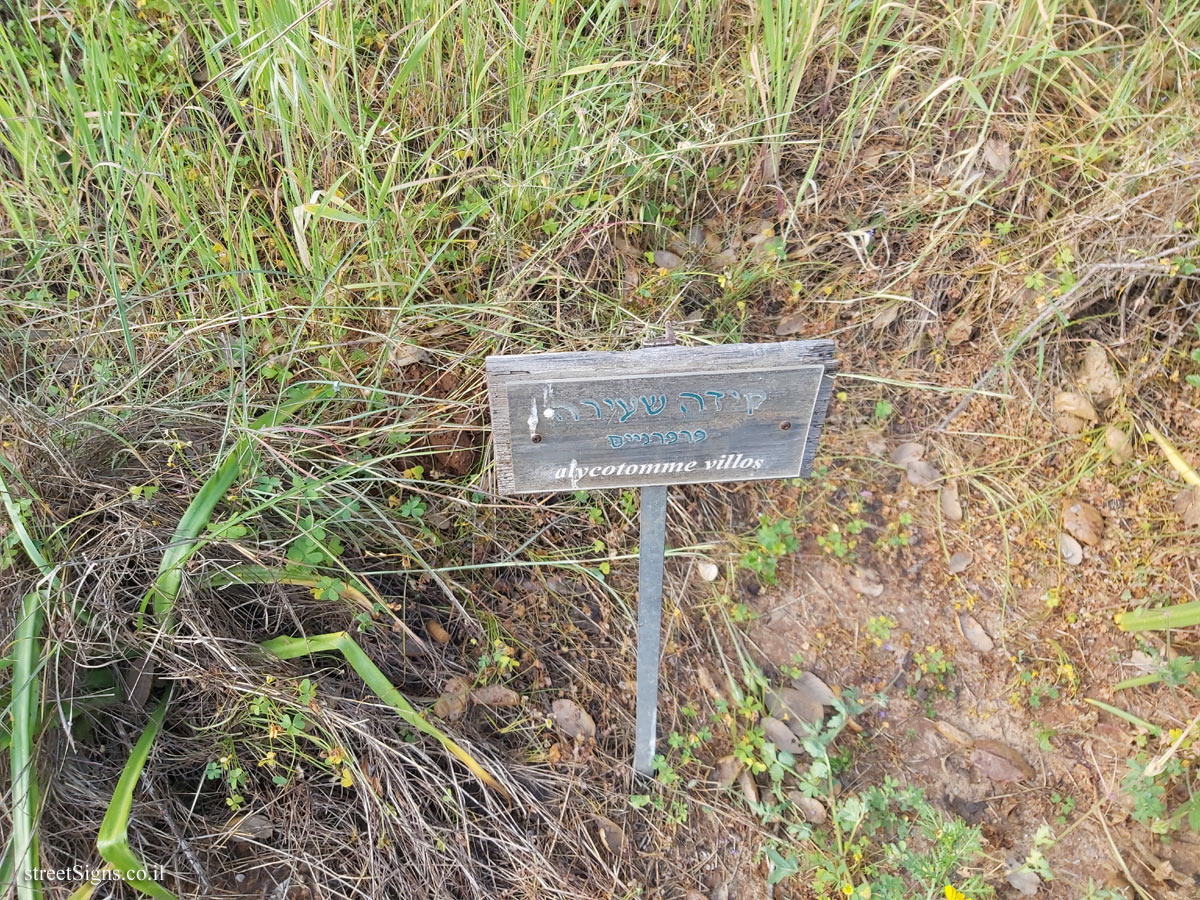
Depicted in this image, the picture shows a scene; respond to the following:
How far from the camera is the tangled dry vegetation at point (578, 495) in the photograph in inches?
60.5

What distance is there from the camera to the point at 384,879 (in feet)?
4.92

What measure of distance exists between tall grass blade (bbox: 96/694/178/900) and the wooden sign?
2.69 feet

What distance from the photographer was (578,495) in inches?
75.4

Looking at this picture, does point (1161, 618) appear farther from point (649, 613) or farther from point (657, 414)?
point (657, 414)

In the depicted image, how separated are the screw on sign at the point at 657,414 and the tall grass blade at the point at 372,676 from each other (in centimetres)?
50

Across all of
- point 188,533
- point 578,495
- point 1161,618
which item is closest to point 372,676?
point 188,533

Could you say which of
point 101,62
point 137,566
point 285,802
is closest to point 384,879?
point 285,802

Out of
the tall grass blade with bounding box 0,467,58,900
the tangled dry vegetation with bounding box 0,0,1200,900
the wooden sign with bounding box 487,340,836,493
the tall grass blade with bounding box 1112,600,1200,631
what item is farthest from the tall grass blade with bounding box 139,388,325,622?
the tall grass blade with bounding box 1112,600,1200,631

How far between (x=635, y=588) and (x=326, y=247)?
3.70 feet

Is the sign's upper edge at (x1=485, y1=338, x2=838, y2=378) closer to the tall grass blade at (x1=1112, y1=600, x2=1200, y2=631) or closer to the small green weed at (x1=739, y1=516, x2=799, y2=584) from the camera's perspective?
the small green weed at (x1=739, y1=516, x2=799, y2=584)

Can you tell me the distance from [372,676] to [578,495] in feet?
2.16

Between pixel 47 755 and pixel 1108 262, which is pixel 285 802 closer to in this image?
pixel 47 755

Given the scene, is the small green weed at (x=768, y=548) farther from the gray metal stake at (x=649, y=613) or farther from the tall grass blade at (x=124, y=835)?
the tall grass blade at (x=124, y=835)

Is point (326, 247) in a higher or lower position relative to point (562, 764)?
A: higher
